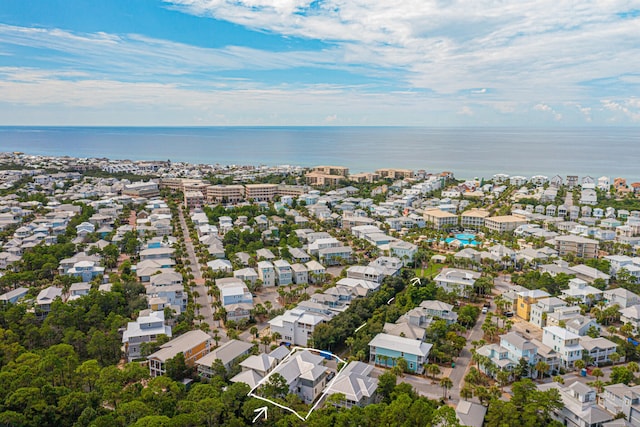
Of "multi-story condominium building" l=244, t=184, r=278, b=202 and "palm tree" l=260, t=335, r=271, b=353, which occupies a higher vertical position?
"multi-story condominium building" l=244, t=184, r=278, b=202

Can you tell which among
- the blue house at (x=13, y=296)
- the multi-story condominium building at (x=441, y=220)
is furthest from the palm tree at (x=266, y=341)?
the multi-story condominium building at (x=441, y=220)

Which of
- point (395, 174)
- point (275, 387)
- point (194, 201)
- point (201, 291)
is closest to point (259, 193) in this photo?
point (194, 201)

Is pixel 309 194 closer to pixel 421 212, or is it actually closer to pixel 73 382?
pixel 421 212

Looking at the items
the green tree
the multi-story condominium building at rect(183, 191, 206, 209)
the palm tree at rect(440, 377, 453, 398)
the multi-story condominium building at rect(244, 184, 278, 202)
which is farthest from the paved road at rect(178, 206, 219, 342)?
the multi-story condominium building at rect(244, 184, 278, 202)

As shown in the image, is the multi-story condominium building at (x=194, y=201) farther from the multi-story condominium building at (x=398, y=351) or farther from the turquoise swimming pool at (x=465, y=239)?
the multi-story condominium building at (x=398, y=351)

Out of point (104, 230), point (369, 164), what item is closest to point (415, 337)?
point (104, 230)

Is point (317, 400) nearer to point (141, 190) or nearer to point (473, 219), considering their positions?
point (473, 219)

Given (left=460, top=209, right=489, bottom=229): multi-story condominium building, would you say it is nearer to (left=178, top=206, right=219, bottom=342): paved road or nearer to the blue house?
(left=178, top=206, right=219, bottom=342): paved road
